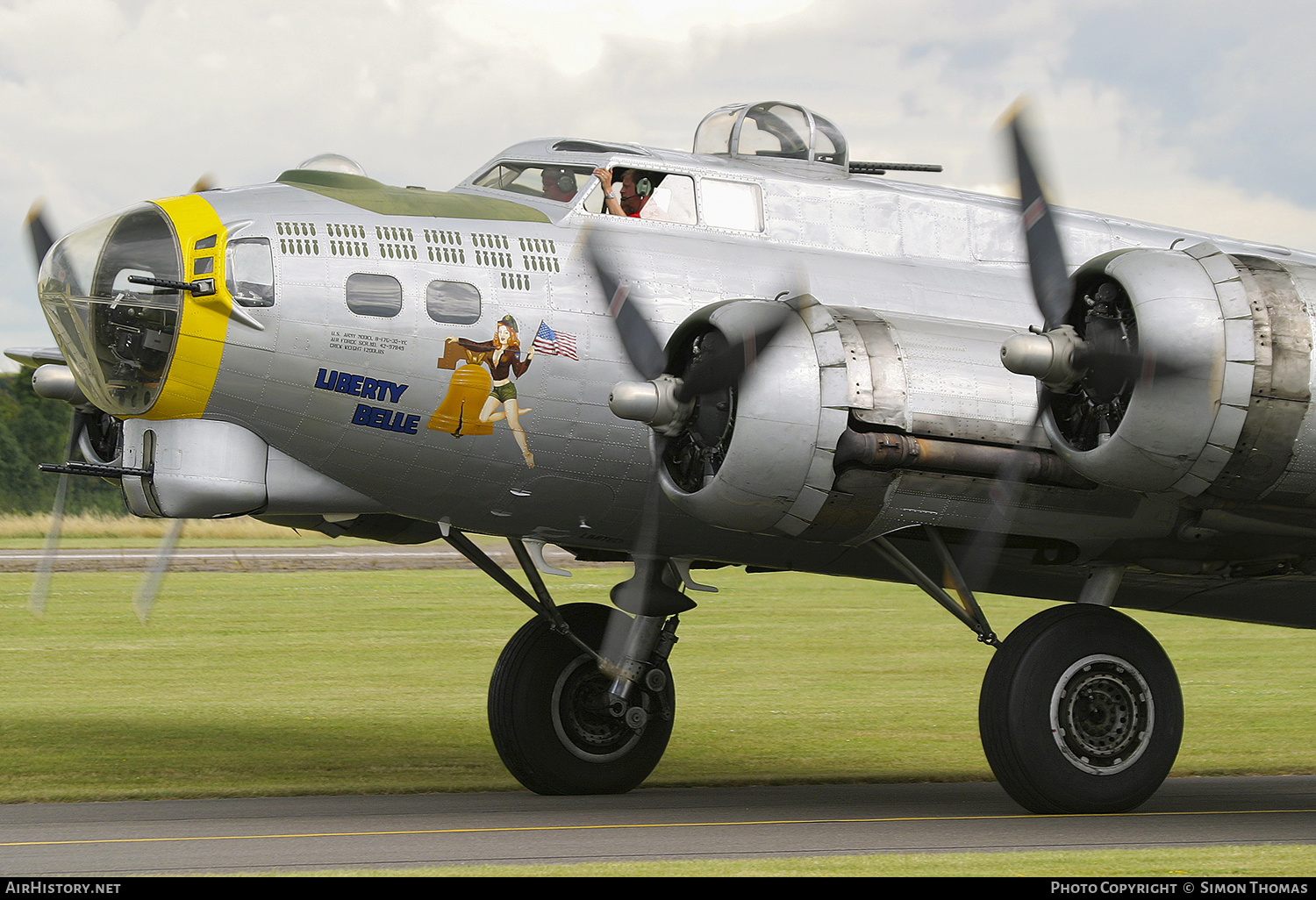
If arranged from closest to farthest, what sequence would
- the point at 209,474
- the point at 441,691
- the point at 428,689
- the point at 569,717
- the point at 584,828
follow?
the point at 209,474 < the point at 584,828 < the point at 569,717 < the point at 441,691 < the point at 428,689

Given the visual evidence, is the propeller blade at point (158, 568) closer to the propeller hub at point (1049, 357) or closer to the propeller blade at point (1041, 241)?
the propeller hub at point (1049, 357)

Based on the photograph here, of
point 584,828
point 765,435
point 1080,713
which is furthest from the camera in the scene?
point 584,828

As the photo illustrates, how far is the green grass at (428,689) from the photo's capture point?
51.8ft

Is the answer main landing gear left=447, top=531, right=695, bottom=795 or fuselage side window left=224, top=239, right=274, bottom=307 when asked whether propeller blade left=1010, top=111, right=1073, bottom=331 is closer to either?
main landing gear left=447, top=531, right=695, bottom=795

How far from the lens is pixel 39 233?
13.5m

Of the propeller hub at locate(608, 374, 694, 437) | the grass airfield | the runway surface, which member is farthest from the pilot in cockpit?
the grass airfield

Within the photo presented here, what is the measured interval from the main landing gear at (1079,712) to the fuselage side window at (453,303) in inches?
142

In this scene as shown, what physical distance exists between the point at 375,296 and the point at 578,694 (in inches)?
179

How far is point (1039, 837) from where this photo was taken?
10.7 meters

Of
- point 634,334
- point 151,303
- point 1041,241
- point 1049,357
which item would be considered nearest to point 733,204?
point 634,334

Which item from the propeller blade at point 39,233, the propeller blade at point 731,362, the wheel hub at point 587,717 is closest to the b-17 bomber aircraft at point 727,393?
the propeller blade at point 731,362

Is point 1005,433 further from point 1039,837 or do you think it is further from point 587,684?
point 587,684

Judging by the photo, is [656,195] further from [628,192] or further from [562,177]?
[562,177]

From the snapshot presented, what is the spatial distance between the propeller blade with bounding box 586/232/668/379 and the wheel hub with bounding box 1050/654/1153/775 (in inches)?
150
